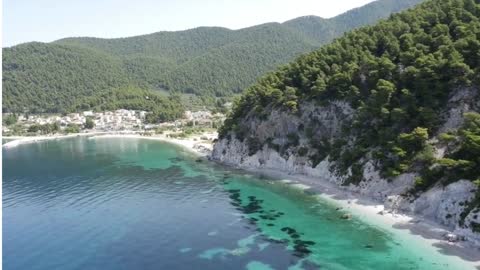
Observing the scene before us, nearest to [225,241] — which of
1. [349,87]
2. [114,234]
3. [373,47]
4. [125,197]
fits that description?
[114,234]

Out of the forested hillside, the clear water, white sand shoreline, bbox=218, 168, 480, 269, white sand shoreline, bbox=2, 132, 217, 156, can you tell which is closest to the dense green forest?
the forested hillside

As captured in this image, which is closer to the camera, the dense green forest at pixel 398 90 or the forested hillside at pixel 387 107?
the forested hillside at pixel 387 107

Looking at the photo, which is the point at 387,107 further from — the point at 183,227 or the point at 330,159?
the point at 183,227

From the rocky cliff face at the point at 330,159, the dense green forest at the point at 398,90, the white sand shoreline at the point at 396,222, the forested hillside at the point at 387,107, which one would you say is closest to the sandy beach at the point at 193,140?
the rocky cliff face at the point at 330,159

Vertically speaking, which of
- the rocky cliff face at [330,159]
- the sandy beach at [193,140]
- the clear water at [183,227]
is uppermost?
the rocky cliff face at [330,159]

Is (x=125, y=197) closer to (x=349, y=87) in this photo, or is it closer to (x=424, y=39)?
(x=349, y=87)

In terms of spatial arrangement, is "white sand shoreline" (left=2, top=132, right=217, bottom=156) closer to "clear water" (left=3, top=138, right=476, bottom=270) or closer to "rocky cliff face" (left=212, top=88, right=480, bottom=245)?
"rocky cliff face" (left=212, top=88, right=480, bottom=245)

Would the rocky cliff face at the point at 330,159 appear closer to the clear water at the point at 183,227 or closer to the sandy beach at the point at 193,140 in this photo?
the clear water at the point at 183,227
